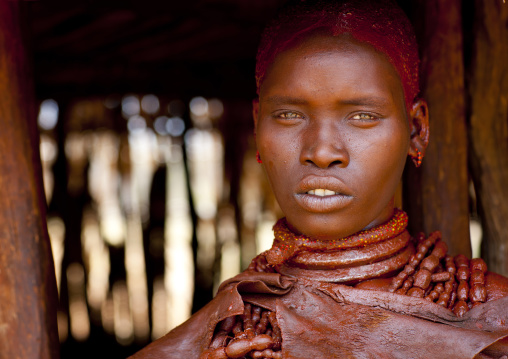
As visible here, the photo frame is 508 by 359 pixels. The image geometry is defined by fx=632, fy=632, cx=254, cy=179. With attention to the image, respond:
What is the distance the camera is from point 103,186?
4879 mm

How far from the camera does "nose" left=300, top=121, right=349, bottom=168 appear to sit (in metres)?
1.66

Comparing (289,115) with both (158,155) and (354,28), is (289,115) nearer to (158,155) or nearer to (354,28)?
(354,28)

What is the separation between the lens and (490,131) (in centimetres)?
253

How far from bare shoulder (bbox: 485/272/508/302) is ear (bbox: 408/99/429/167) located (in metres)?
0.40

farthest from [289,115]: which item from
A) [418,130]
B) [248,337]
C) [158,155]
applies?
[158,155]

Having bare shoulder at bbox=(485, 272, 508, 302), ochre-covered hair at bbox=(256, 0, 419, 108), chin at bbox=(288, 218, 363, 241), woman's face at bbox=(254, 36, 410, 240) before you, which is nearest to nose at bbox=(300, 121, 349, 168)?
woman's face at bbox=(254, 36, 410, 240)

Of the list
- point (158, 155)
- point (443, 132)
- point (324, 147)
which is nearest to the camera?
point (324, 147)

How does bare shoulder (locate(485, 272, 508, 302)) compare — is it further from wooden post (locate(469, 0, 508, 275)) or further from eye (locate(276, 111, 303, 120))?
wooden post (locate(469, 0, 508, 275))

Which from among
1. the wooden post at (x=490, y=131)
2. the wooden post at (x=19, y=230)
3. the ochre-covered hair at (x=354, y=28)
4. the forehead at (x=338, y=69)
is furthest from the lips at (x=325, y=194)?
the wooden post at (x=490, y=131)

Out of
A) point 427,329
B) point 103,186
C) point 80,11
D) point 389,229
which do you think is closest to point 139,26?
point 80,11

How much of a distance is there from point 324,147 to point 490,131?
1.16 metres

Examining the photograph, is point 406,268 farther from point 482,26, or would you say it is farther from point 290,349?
point 482,26

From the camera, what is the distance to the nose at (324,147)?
1656 mm

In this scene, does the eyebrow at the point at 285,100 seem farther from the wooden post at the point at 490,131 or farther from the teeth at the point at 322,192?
the wooden post at the point at 490,131
